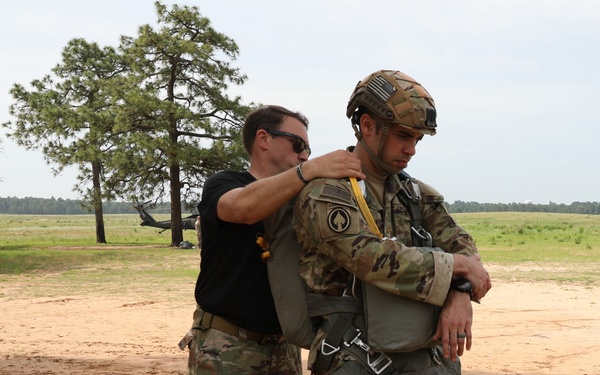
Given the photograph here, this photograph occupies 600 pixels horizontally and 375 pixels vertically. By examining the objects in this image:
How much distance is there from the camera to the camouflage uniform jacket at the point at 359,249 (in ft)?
7.55

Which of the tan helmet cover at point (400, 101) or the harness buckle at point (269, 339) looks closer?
the tan helmet cover at point (400, 101)

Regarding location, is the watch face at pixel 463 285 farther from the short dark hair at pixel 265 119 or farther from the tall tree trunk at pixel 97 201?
the tall tree trunk at pixel 97 201

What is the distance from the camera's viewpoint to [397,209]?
2605 millimetres

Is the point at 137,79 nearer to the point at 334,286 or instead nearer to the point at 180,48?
the point at 180,48

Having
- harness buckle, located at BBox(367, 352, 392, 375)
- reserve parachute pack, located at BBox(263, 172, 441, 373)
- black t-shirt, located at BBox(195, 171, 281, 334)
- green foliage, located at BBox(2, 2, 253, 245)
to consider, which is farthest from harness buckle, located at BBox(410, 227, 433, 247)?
green foliage, located at BBox(2, 2, 253, 245)

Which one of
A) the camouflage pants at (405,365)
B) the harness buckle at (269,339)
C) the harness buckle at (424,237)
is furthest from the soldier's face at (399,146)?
the harness buckle at (269,339)

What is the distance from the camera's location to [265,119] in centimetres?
328

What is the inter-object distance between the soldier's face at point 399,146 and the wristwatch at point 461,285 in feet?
1.45

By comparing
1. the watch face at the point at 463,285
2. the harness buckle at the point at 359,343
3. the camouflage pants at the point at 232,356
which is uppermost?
the watch face at the point at 463,285

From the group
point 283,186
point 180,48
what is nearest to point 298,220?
point 283,186

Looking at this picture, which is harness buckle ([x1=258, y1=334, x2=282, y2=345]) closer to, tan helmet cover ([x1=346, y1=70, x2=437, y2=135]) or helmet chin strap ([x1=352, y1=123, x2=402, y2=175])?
helmet chin strap ([x1=352, y1=123, x2=402, y2=175])

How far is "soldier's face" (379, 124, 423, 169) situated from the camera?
8.29ft

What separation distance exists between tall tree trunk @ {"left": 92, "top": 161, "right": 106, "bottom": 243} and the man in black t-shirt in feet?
112

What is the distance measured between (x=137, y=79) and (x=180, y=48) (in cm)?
282
